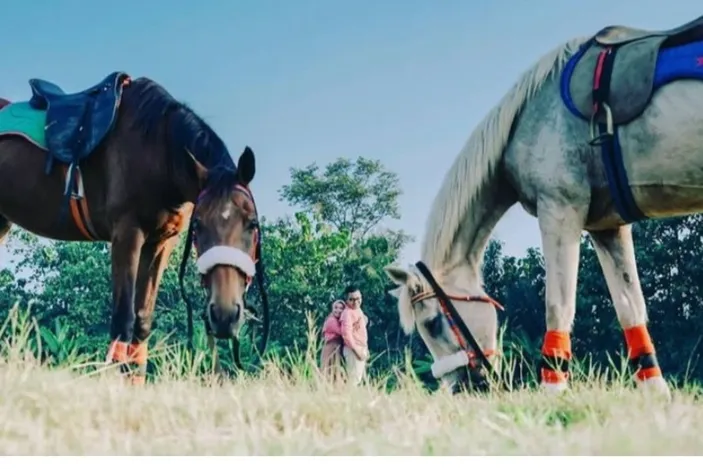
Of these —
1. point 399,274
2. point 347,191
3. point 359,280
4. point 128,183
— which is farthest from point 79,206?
point 359,280

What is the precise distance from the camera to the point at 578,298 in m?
12.1

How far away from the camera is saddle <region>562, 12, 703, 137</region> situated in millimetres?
3209

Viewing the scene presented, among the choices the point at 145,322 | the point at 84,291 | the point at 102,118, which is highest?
the point at 84,291

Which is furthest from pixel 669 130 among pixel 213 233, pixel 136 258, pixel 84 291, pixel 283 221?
pixel 84 291

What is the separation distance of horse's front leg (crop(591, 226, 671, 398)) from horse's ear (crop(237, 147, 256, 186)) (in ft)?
4.62

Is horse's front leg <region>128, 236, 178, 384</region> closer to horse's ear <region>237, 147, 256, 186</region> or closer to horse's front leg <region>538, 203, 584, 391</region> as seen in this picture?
horse's ear <region>237, 147, 256, 186</region>

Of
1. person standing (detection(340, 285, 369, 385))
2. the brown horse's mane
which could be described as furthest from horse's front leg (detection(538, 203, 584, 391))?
person standing (detection(340, 285, 369, 385))

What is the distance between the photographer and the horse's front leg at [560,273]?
323cm

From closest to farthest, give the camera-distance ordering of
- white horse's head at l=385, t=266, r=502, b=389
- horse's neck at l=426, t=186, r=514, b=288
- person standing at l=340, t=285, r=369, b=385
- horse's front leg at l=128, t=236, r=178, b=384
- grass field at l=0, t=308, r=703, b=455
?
grass field at l=0, t=308, r=703, b=455
white horse's head at l=385, t=266, r=502, b=389
horse's neck at l=426, t=186, r=514, b=288
horse's front leg at l=128, t=236, r=178, b=384
person standing at l=340, t=285, r=369, b=385

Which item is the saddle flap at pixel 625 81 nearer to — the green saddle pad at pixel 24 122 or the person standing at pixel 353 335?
the green saddle pad at pixel 24 122

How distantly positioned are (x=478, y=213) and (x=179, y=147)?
1315 mm

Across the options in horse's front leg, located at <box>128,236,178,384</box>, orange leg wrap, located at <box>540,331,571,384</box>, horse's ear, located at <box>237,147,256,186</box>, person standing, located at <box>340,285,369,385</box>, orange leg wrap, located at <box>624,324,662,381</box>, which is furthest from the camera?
person standing, located at <box>340,285,369,385</box>

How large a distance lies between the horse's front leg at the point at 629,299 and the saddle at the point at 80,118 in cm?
219

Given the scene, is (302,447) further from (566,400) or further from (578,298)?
(578,298)
